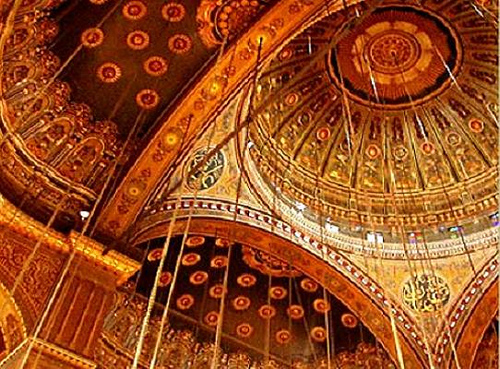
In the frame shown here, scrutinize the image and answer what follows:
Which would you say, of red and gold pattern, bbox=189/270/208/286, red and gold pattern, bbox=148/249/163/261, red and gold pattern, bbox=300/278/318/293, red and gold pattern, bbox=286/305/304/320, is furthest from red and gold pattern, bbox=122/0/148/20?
red and gold pattern, bbox=286/305/304/320

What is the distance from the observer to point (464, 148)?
1029cm

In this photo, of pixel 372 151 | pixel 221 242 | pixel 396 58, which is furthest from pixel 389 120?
pixel 221 242

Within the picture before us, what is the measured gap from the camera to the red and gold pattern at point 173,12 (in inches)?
254

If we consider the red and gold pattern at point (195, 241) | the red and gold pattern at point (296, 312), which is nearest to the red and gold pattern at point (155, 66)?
the red and gold pattern at point (195, 241)

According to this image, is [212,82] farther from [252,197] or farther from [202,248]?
[202,248]

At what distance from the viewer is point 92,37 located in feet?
21.4

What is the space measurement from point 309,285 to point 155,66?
4.40 m

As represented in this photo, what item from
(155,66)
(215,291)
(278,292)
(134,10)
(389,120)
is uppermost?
(389,120)

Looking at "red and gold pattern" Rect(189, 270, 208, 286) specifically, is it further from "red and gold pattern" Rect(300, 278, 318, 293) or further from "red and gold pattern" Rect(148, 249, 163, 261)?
"red and gold pattern" Rect(300, 278, 318, 293)

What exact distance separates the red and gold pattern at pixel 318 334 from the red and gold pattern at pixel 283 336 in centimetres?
40

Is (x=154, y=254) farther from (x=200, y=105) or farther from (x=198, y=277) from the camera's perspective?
(x=200, y=105)

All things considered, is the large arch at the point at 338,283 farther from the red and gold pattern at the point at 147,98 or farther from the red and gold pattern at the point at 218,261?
the red and gold pattern at the point at 147,98

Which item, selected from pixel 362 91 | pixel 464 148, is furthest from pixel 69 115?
→ pixel 464 148

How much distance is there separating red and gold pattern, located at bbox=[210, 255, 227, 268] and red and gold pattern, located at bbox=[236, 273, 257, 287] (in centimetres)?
49
